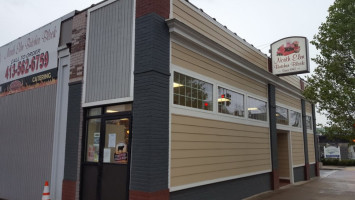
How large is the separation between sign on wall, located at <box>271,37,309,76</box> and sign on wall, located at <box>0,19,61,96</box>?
8919 mm

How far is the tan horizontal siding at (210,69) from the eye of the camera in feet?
24.8

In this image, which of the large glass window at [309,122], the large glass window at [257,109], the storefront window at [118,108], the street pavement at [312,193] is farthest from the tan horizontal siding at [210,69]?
the large glass window at [309,122]

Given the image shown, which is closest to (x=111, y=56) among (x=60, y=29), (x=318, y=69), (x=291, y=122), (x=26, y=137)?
(x=60, y=29)

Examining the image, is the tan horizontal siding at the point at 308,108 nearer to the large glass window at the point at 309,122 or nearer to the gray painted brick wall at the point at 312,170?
the large glass window at the point at 309,122

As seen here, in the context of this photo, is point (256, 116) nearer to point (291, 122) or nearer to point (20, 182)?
point (291, 122)

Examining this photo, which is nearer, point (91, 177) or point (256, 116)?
point (91, 177)

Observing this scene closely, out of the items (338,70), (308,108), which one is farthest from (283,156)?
(338,70)

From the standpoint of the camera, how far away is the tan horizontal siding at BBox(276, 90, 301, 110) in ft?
45.1

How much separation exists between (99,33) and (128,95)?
2.31 meters

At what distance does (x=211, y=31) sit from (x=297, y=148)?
9.38 meters

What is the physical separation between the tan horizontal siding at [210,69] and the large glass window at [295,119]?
4205 mm

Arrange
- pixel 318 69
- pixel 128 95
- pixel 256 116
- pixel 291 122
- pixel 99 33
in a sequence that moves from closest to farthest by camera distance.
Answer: pixel 128 95 → pixel 99 33 → pixel 318 69 → pixel 256 116 → pixel 291 122

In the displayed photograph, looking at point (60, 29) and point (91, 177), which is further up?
point (60, 29)

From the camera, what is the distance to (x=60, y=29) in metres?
9.54
